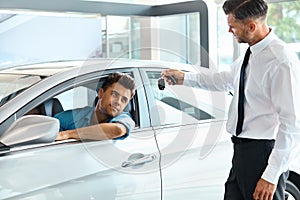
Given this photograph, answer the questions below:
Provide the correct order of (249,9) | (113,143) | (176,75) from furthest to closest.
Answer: (176,75) → (113,143) → (249,9)

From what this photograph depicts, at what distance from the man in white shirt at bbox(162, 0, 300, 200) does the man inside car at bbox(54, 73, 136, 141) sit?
1.76 feet

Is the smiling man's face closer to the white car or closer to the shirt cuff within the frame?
the white car

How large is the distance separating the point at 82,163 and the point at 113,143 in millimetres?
203

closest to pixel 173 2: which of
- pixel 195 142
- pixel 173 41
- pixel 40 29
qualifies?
pixel 173 41

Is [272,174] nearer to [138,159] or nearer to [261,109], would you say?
[261,109]

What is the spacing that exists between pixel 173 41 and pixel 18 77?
4.02 m

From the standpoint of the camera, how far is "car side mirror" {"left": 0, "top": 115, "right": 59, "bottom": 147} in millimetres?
1893

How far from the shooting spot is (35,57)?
16.3ft

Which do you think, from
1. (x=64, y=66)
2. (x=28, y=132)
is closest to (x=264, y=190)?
(x=28, y=132)

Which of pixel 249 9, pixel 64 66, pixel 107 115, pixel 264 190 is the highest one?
pixel 249 9

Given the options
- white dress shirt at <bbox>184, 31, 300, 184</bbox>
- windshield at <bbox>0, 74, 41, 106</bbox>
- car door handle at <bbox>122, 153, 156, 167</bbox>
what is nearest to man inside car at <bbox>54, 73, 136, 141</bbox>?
car door handle at <bbox>122, 153, 156, 167</bbox>

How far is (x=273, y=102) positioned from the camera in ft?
6.48

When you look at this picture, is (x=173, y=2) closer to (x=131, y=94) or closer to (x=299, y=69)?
(x=131, y=94)

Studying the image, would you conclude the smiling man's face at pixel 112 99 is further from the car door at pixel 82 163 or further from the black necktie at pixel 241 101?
the black necktie at pixel 241 101
